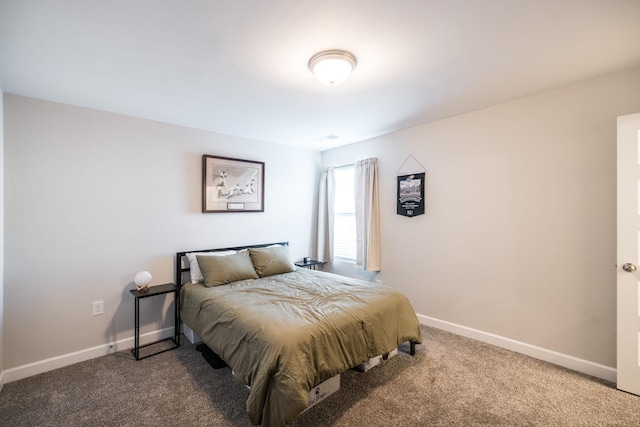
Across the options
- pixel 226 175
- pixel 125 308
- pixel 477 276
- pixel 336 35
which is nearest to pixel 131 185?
pixel 226 175

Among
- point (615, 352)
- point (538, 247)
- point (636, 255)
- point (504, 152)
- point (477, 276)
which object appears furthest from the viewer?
point (477, 276)

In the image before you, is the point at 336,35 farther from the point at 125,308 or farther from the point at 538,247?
the point at 125,308

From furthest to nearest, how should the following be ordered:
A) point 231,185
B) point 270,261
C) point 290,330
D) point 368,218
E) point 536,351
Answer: point 368,218 → point 231,185 → point 270,261 → point 536,351 → point 290,330

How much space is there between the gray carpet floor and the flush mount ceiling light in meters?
2.36

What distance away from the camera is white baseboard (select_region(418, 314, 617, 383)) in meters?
2.27

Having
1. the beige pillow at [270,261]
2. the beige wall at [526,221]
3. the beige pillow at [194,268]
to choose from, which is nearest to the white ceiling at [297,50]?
the beige wall at [526,221]

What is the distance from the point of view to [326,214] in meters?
4.56

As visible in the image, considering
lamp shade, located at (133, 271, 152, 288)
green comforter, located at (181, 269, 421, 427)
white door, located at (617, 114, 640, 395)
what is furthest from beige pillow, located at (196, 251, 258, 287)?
white door, located at (617, 114, 640, 395)

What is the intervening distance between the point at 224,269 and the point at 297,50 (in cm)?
225

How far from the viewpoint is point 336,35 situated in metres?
1.70

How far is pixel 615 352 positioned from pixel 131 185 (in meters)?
4.66

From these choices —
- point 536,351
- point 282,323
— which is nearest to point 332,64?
point 282,323

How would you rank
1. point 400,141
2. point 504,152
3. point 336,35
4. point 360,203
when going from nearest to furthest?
point 336,35, point 504,152, point 400,141, point 360,203

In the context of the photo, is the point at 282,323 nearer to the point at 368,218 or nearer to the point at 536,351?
the point at 368,218
